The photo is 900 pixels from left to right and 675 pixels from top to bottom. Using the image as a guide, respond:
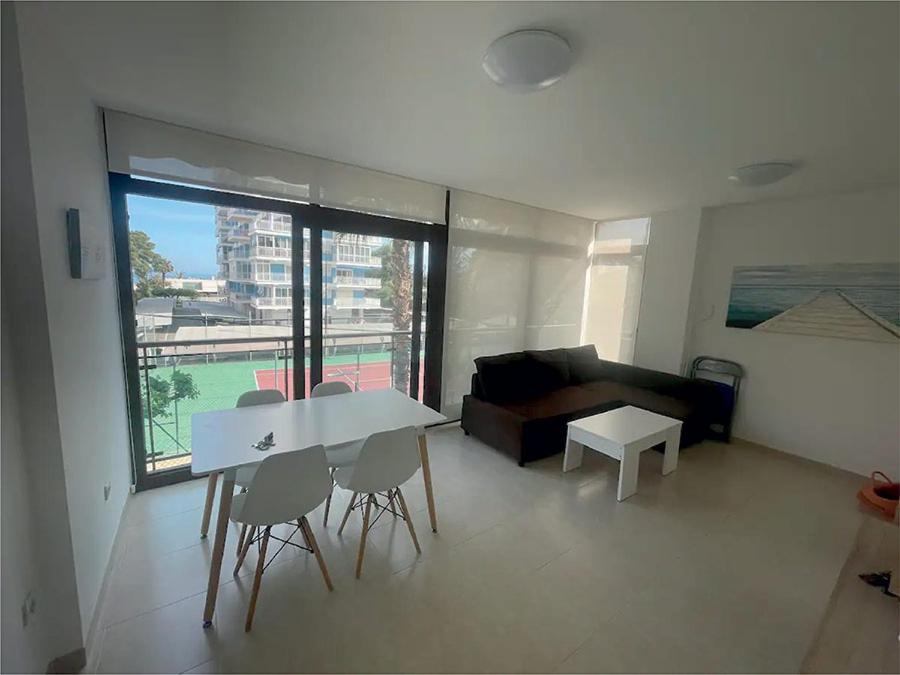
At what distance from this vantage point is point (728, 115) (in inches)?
80.0

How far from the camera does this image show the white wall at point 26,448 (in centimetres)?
123

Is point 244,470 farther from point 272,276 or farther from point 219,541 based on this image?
point 272,276

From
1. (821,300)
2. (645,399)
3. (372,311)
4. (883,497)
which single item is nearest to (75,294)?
(372,311)

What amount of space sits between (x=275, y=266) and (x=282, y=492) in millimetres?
2014

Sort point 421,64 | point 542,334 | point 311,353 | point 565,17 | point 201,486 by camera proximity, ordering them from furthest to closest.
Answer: point 542,334
point 311,353
point 201,486
point 421,64
point 565,17

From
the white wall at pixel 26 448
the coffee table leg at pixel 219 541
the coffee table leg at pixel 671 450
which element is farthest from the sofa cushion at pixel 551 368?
the white wall at pixel 26 448

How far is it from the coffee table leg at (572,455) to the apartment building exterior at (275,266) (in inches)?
89.3

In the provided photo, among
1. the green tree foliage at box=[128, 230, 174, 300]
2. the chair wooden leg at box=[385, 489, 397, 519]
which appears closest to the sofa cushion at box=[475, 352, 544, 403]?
the chair wooden leg at box=[385, 489, 397, 519]

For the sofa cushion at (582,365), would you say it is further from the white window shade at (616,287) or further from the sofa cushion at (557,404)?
the white window shade at (616,287)

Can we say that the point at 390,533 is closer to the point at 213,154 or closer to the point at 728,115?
the point at 213,154

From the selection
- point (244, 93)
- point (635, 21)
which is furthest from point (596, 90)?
point (244, 93)

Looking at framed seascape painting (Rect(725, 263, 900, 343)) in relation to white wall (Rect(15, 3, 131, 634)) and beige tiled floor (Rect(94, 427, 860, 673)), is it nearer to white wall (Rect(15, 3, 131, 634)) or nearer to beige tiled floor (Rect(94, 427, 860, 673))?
beige tiled floor (Rect(94, 427, 860, 673))

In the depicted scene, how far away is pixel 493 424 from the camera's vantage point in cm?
353

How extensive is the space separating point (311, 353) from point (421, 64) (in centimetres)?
237
